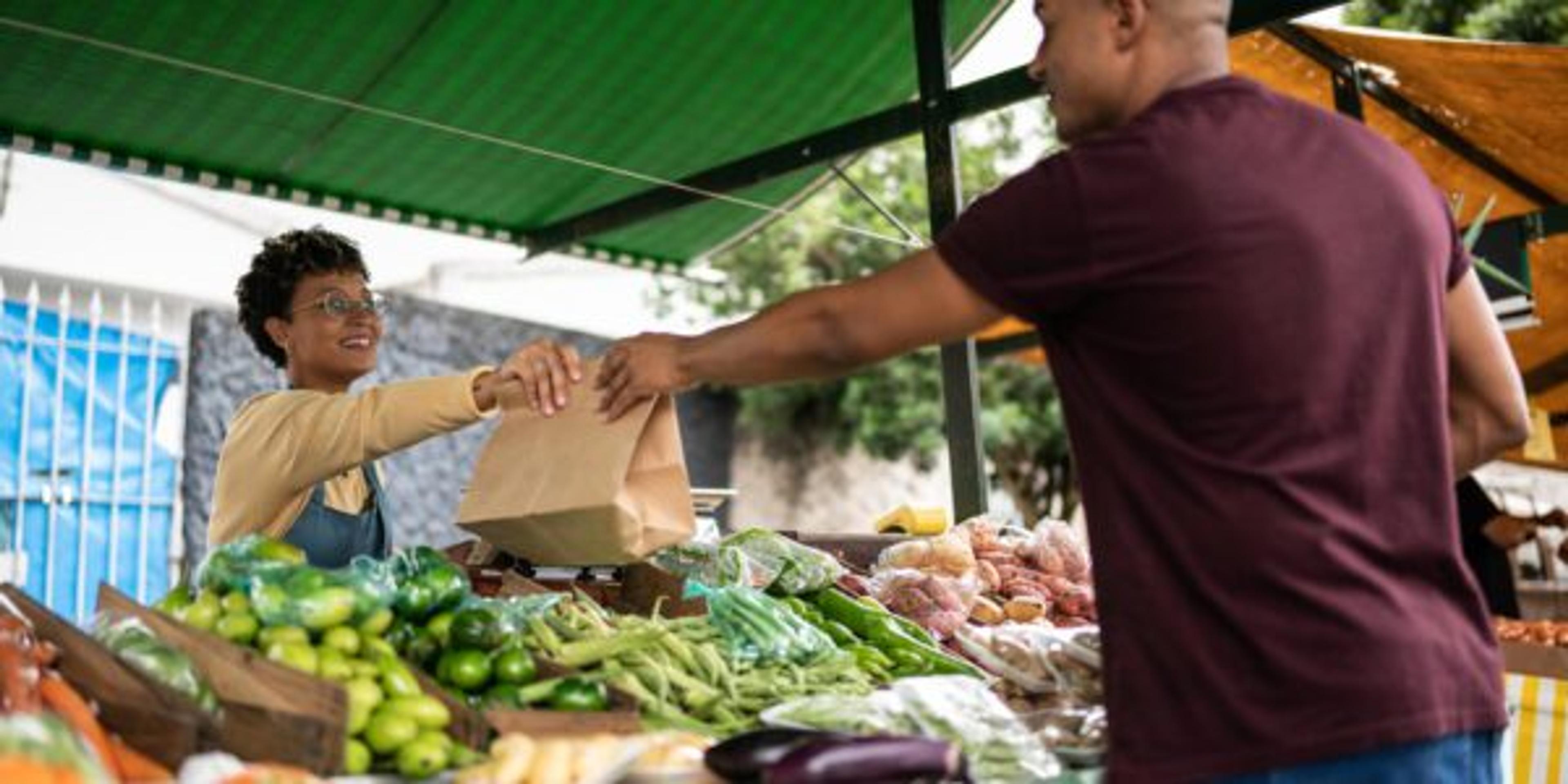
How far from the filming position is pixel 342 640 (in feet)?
7.62

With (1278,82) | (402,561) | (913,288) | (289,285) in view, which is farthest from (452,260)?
(913,288)

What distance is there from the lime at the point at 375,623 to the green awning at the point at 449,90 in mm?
3516

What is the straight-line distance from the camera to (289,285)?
3912 mm

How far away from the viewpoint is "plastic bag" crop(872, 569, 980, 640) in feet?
13.2

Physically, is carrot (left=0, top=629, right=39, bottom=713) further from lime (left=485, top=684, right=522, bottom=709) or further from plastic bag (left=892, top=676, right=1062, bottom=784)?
plastic bag (left=892, top=676, right=1062, bottom=784)

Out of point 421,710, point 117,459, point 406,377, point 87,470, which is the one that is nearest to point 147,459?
point 117,459

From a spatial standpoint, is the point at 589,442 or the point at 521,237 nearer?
the point at 589,442

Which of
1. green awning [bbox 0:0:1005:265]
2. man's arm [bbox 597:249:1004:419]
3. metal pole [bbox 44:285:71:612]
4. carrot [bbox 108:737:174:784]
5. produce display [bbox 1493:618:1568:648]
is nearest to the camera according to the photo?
man's arm [bbox 597:249:1004:419]

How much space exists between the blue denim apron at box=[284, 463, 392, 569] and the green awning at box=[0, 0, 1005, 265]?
7.50ft

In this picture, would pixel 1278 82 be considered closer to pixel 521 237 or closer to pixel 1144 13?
pixel 521 237

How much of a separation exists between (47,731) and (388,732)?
0.52 meters

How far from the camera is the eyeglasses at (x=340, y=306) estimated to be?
12.5ft

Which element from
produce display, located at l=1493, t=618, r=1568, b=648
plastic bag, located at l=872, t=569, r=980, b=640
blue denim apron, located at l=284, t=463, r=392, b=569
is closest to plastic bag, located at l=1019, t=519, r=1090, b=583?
plastic bag, located at l=872, t=569, r=980, b=640

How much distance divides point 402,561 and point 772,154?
460 centimetres
